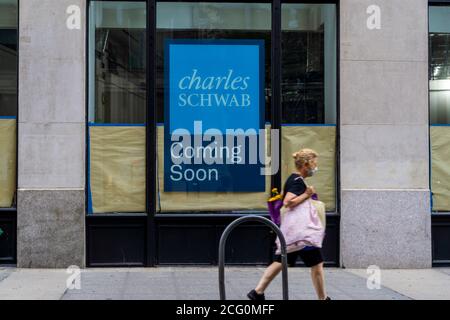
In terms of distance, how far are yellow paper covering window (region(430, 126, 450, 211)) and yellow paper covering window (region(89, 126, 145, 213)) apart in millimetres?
4570

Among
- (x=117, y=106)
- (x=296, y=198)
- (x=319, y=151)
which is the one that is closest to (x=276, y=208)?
(x=296, y=198)

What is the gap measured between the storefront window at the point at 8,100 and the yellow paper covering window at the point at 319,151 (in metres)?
4.14

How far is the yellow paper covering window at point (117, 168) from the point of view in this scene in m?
11.2

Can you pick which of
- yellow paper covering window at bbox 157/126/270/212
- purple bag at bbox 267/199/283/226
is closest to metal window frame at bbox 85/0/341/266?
yellow paper covering window at bbox 157/126/270/212

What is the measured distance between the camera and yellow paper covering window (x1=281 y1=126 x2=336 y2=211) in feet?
37.7

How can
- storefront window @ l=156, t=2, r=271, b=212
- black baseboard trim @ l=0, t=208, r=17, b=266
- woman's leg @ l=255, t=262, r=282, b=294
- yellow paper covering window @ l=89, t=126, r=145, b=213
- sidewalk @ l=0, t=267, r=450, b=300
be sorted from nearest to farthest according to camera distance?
woman's leg @ l=255, t=262, r=282, b=294, sidewalk @ l=0, t=267, r=450, b=300, black baseboard trim @ l=0, t=208, r=17, b=266, yellow paper covering window @ l=89, t=126, r=145, b=213, storefront window @ l=156, t=2, r=271, b=212

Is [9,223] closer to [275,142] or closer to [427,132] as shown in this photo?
[275,142]

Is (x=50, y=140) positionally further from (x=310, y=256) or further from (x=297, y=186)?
(x=310, y=256)

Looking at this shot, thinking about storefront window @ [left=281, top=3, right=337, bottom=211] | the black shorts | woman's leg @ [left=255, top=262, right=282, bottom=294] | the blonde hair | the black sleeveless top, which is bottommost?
woman's leg @ [left=255, top=262, right=282, bottom=294]

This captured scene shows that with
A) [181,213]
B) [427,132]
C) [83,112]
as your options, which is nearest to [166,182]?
[181,213]

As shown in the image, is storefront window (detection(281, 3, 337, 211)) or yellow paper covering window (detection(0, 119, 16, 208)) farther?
storefront window (detection(281, 3, 337, 211))

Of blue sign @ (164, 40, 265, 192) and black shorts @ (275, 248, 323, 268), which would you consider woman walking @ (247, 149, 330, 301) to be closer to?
black shorts @ (275, 248, 323, 268)

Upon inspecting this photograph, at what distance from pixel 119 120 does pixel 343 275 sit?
13.5 ft
